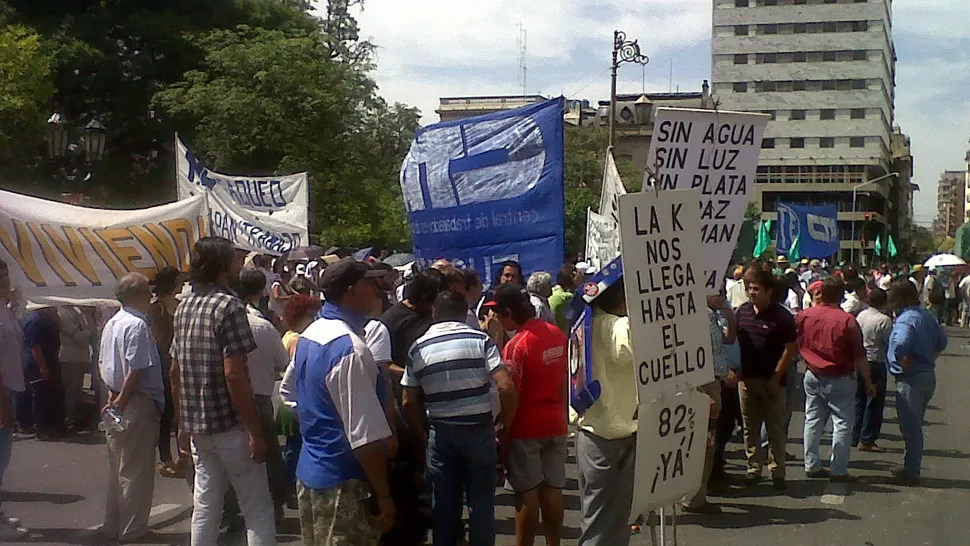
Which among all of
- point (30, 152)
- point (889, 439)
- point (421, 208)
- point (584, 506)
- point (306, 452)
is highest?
point (30, 152)

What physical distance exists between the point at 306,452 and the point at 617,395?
1718mm

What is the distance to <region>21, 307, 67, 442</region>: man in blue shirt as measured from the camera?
995 centimetres

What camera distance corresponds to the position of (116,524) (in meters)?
6.94

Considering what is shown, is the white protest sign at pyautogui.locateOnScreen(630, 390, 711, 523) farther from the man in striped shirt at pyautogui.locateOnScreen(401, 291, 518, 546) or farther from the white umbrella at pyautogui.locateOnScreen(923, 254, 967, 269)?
the white umbrella at pyautogui.locateOnScreen(923, 254, 967, 269)

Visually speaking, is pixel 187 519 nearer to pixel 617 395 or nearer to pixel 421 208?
pixel 421 208

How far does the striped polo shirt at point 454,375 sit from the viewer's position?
5379 millimetres

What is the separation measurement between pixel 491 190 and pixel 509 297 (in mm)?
1774

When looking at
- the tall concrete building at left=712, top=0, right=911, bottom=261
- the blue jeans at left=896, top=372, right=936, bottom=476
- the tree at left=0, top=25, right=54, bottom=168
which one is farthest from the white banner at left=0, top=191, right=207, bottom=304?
the tall concrete building at left=712, top=0, right=911, bottom=261

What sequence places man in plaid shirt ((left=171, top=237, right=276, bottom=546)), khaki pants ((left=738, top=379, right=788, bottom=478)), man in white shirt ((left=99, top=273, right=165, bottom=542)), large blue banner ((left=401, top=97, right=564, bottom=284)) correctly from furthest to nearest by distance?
khaki pants ((left=738, top=379, right=788, bottom=478)) < large blue banner ((left=401, top=97, right=564, bottom=284)) < man in white shirt ((left=99, top=273, right=165, bottom=542)) < man in plaid shirt ((left=171, top=237, right=276, bottom=546))

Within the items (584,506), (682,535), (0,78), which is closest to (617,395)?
(584,506)

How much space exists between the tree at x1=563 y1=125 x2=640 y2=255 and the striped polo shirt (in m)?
35.8

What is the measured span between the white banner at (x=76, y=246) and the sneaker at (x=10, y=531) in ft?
5.48

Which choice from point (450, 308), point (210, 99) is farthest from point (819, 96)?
point (450, 308)

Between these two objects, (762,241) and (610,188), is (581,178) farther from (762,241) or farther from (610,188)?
(610,188)
